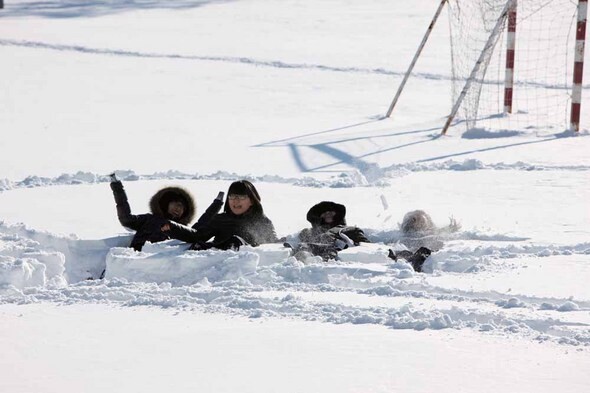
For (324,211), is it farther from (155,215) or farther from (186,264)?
(186,264)

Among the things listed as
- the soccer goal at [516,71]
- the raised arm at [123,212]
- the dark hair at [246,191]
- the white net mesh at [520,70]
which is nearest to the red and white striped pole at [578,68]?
the soccer goal at [516,71]

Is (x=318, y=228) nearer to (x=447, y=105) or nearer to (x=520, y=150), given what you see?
(x=520, y=150)

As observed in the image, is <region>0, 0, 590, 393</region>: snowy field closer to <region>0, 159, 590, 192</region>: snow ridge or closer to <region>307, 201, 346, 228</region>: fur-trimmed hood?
<region>0, 159, 590, 192</region>: snow ridge

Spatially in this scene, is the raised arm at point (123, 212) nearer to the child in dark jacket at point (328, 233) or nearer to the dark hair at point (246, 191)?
the dark hair at point (246, 191)

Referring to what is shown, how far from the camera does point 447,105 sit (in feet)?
47.7

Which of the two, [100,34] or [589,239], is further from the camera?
[100,34]

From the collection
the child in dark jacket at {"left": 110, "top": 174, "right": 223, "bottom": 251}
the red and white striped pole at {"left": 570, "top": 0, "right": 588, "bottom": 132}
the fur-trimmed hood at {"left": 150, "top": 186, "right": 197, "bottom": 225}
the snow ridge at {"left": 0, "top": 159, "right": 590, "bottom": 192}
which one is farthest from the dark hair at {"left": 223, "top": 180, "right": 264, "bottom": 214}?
the red and white striped pole at {"left": 570, "top": 0, "right": 588, "bottom": 132}

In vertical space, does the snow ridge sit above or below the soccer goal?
below

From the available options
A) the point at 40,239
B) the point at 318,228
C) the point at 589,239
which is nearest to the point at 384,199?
the point at 318,228

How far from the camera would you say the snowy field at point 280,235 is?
459cm

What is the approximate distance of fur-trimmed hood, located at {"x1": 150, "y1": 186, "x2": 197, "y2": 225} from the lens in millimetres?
7348

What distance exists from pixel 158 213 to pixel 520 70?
11.3m

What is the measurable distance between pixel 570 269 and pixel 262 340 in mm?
2199

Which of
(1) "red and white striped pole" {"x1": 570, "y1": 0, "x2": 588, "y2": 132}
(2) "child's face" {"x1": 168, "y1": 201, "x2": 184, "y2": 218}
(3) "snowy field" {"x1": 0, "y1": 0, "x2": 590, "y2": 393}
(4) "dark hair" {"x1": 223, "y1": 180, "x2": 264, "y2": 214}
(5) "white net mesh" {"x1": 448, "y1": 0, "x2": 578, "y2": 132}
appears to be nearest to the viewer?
(3) "snowy field" {"x1": 0, "y1": 0, "x2": 590, "y2": 393}
